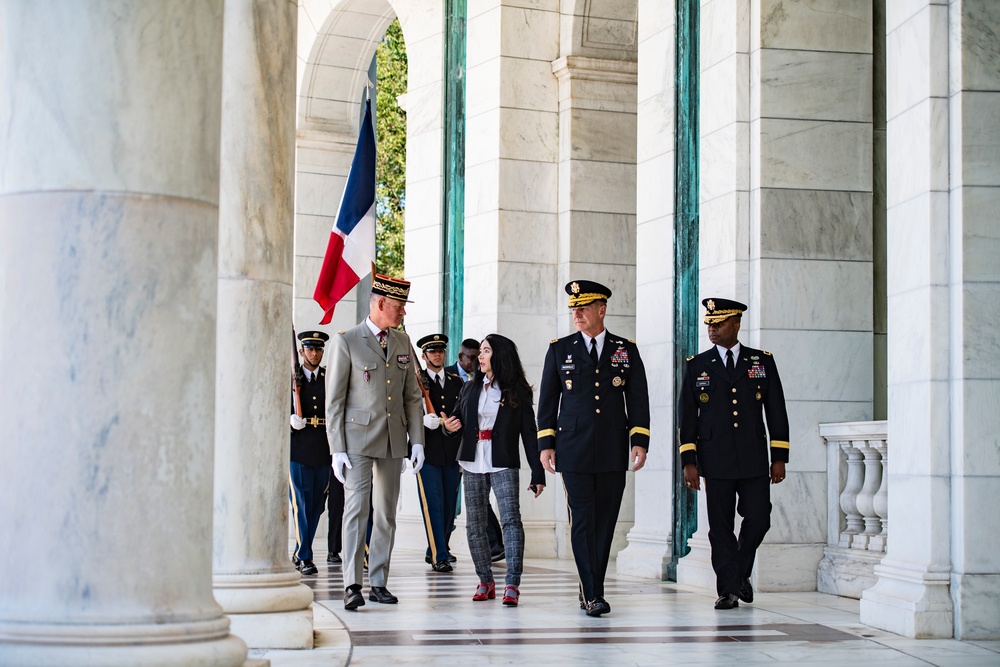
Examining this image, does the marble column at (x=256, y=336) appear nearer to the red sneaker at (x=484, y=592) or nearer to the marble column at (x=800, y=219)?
the red sneaker at (x=484, y=592)

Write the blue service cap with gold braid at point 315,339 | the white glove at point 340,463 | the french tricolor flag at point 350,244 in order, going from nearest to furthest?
1. the white glove at point 340,463
2. the french tricolor flag at point 350,244
3. the blue service cap with gold braid at point 315,339

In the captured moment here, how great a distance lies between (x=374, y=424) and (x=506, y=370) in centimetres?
125

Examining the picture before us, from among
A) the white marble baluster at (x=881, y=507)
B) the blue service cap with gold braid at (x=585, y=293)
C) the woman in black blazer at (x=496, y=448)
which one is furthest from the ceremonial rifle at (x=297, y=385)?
the white marble baluster at (x=881, y=507)

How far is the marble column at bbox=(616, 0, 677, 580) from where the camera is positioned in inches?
504

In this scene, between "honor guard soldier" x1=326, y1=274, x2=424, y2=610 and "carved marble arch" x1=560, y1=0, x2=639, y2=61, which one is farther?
"carved marble arch" x1=560, y1=0, x2=639, y2=61

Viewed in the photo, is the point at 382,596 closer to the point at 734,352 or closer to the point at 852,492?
the point at 734,352

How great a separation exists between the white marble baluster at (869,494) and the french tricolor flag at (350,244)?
4076 millimetres

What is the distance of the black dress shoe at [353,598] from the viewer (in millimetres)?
10047

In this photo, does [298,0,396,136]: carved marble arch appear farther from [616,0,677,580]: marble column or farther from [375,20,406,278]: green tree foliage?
[375,20,406,278]: green tree foliage

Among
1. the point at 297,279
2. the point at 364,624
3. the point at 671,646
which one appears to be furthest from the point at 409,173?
the point at 671,646

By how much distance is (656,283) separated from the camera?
13227mm

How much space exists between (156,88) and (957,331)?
583 cm

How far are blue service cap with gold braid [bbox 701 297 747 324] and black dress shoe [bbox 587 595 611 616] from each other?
2.34 m

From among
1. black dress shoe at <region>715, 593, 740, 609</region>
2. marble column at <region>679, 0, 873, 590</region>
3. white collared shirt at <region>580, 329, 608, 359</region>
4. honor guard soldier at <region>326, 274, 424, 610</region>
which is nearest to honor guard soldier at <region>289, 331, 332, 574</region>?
honor guard soldier at <region>326, 274, 424, 610</region>
